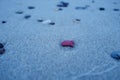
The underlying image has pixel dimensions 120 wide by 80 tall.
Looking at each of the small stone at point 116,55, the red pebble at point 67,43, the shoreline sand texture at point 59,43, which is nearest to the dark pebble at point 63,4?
the shoreline sand texture at point 59,43

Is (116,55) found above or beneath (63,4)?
beneath

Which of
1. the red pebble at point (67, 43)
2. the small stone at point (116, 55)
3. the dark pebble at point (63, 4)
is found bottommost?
the small stone at point (116, 55)

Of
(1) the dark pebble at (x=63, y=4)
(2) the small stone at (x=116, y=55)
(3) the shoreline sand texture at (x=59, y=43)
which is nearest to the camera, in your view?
(3) the shoreline sand texture at (x=59, y=43)

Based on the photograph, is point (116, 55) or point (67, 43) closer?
point (116, 55)

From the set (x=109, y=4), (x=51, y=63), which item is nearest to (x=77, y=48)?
Answer: (x=51, y=63)

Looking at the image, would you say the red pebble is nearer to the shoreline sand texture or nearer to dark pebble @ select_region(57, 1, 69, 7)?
the shoreline sand texture

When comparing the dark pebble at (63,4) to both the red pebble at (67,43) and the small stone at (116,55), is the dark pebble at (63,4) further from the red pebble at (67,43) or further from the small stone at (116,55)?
Answer: the small stone at (116,55)

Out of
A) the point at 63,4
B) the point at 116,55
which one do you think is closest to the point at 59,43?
the point at 116,55

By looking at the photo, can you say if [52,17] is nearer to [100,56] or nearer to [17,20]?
[17,20]

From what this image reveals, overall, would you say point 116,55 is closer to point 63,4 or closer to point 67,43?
point 67,43

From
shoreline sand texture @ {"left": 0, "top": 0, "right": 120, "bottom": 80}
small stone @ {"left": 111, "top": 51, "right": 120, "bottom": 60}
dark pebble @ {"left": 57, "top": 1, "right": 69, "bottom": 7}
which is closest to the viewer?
shoreline sand texture @ {"left": 0, "top": 0, "right": 120, "bottom": 80}

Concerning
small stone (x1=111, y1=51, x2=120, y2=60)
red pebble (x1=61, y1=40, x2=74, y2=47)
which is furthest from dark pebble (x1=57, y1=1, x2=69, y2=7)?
small stone (x1=111, y1=51, x2=120, y2=60)
